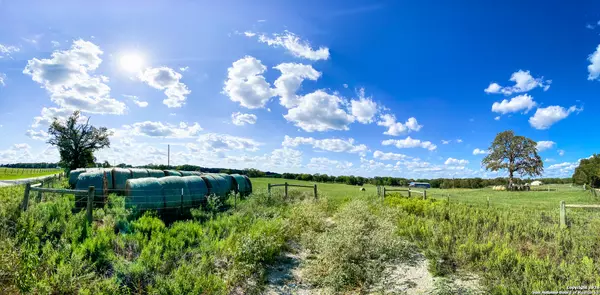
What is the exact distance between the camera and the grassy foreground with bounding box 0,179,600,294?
5348 mm

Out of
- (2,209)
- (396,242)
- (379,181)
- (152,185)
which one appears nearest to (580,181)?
(379,181)

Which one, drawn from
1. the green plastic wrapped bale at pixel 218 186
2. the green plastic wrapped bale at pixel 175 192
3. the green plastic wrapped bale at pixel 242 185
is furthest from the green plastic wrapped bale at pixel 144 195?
the green plastic wrapped bale at pixel 242 185

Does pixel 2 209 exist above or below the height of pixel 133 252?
above

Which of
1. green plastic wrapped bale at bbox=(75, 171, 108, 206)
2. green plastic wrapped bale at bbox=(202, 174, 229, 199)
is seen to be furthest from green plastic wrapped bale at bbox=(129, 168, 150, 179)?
green plastic wrapped bale at bbox=(202, 174, 229, 199)

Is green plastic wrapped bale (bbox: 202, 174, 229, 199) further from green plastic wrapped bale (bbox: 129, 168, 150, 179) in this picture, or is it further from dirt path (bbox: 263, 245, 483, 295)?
dirt path (bbox: 263, 245, 483, 295)

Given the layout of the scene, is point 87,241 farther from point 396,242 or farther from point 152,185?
point 396,242

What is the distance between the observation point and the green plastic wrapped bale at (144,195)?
11052mm

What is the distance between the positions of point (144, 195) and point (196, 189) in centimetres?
305

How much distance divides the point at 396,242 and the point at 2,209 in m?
10.7

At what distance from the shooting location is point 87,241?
21.1ft

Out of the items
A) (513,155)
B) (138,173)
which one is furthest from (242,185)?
(513,155)

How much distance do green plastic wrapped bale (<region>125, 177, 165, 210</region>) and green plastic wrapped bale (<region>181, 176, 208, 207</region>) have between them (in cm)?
179

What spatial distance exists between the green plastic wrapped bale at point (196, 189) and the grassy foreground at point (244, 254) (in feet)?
11.4

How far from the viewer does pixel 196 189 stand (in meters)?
14.3
